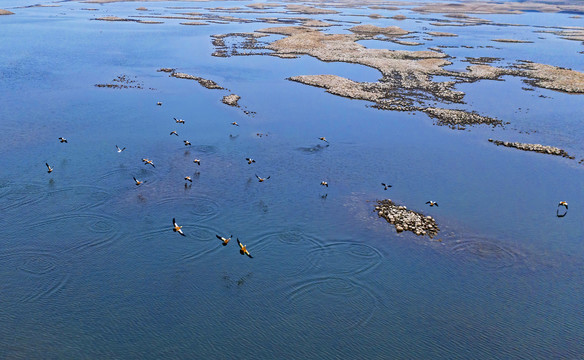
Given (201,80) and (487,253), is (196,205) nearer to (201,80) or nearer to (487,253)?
(487,253)

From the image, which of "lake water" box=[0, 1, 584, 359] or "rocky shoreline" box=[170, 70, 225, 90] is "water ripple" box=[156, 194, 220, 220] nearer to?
"lake water" box=[0, 1, 584, 359]

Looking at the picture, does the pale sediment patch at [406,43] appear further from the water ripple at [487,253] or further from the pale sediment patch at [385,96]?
the water ripple at [487,253]

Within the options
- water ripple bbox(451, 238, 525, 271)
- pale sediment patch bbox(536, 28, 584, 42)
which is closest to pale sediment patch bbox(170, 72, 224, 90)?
water ripple bbox(451, 238, 525, 271)

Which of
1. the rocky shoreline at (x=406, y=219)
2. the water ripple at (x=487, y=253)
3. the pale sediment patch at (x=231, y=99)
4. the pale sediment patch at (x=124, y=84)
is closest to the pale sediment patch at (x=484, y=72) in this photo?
the pale sediment patch at (x=231, y=99)

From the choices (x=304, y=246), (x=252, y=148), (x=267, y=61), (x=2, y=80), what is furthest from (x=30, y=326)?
(x=267, y=61)

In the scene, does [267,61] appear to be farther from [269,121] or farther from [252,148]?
[252,148]

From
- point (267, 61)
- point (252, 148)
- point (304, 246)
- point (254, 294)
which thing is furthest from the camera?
point (267, 61)
